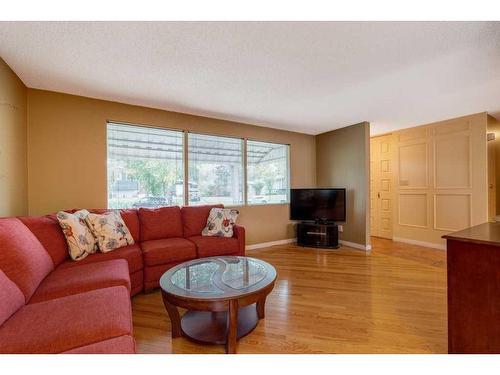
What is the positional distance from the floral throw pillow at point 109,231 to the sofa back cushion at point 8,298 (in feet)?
3.19

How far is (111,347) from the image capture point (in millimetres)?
981

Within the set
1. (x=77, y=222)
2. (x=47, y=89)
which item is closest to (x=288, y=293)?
(x=77, y=222)

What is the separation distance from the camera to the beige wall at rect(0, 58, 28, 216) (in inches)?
81.7

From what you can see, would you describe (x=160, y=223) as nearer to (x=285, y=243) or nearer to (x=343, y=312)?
(x=343, y=312)

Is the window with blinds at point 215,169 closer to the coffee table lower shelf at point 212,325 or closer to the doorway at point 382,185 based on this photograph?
the coffee table lower shelf at point 212,325

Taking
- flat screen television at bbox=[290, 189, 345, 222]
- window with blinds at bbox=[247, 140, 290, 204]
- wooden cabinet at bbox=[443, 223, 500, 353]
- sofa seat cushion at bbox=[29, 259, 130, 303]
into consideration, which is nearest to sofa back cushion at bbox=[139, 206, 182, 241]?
sofa seat cushion at bbox=[29, 259, 130, 303]

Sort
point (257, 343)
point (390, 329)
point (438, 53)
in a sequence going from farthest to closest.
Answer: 1. point (438, 53)
2. point (390, 329)
3. point (257, 343)

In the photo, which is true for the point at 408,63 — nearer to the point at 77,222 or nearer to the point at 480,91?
the point at 480,91

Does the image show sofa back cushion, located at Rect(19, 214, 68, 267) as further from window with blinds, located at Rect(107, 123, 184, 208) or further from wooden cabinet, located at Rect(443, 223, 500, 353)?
wooden cabinet, located at Rect(443, 223, 500, 353)

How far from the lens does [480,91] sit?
2.78 m

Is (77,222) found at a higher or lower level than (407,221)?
higher

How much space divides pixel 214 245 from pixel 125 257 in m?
0.94
